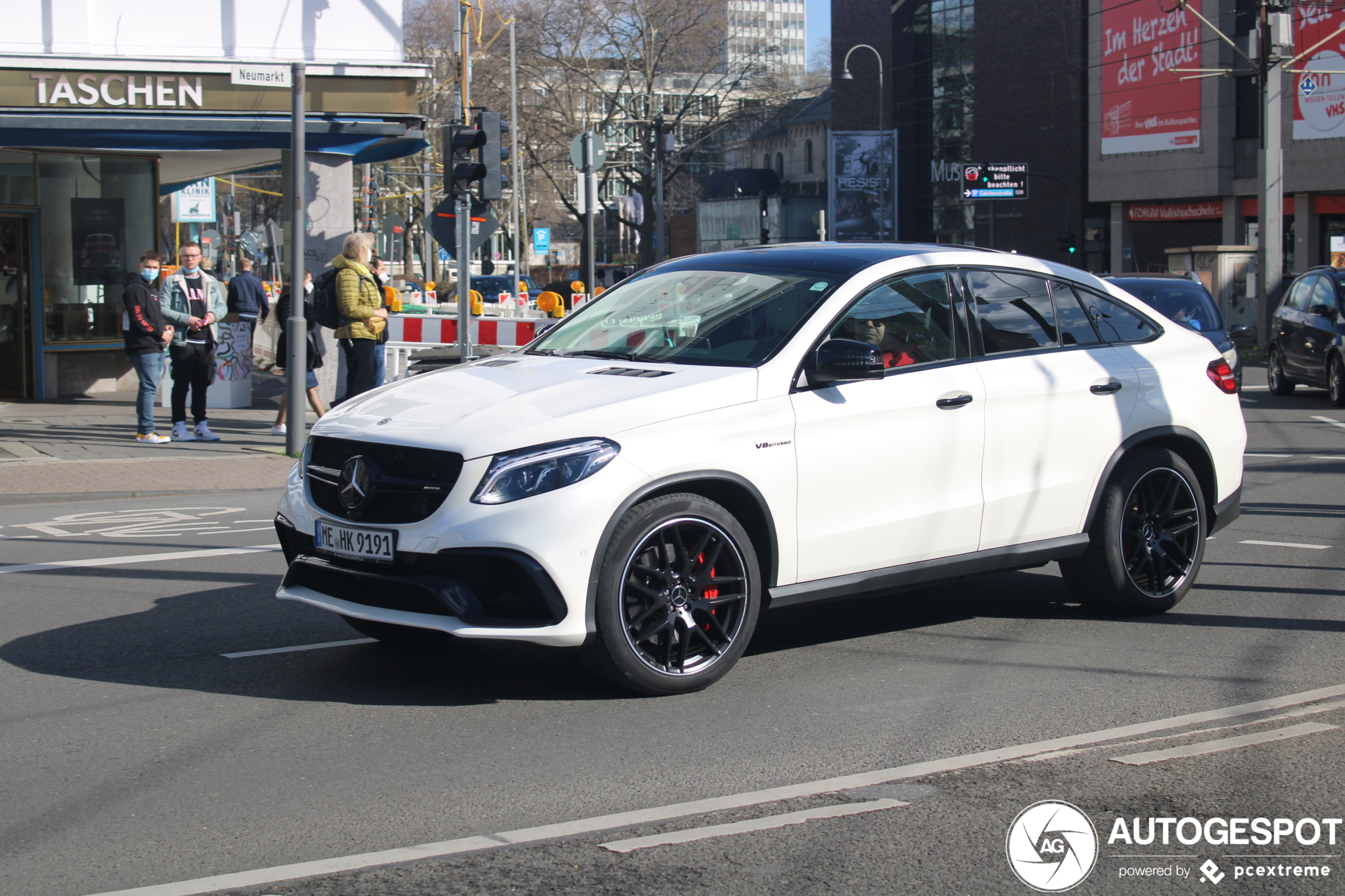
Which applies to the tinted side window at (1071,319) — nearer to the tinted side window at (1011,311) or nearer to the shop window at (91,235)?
the tinted side window at (1011,311)

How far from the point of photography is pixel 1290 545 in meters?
8.93

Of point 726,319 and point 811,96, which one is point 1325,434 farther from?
point 811,96

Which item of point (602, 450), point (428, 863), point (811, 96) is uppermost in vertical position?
point (811, 96)

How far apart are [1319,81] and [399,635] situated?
4641cm

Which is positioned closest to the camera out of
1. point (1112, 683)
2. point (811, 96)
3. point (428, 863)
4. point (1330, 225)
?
point (428, 863)

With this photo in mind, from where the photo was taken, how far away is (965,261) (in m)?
6.51

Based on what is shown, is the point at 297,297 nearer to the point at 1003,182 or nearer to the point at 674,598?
the point at 674,598

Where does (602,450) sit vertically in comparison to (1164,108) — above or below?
below

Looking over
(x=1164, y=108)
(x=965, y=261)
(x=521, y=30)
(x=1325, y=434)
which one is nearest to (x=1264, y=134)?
(x=1325, y=434)

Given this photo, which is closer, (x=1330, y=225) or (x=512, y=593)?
(x=512, y=593)

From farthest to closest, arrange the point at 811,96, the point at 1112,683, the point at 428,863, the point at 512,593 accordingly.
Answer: the point at 811,96, the point at 1112,683, the point at 512,593, the point at 428,863

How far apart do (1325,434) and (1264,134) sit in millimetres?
18050

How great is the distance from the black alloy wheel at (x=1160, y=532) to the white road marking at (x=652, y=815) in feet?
5.21

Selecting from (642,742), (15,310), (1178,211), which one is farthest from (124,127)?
(1178,211)
